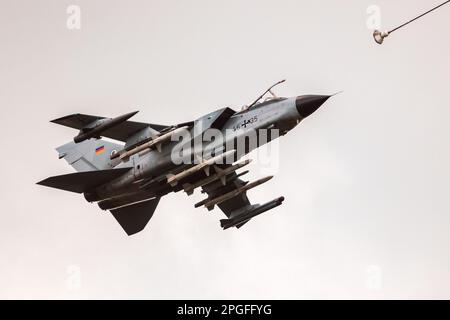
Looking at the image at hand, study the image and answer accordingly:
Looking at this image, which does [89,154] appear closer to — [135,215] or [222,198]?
[135,215]

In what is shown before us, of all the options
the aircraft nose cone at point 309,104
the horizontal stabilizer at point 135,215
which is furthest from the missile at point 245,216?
the aircraft nose cone at point 309,104

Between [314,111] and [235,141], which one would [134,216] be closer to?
[235,141]

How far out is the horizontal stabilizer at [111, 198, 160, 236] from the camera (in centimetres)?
3762

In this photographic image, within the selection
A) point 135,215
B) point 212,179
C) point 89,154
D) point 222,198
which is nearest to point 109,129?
point 89,154

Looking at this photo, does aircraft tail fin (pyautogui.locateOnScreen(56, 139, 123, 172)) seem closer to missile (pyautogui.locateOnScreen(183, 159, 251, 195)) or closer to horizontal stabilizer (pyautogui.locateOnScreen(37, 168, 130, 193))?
horizontal stabilizer (pyautogui.locateOnScreen(37, 168, 130, 193))

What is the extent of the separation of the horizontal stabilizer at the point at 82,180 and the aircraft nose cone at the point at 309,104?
7.96 m

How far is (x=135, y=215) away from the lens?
124 ft

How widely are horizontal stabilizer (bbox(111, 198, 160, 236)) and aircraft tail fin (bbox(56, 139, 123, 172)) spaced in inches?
91.2

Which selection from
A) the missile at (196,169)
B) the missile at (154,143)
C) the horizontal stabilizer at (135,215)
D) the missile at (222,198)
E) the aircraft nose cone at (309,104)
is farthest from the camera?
the horizontal stabilizer at (135,215)

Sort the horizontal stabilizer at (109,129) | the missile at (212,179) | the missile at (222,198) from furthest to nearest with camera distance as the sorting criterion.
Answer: the missile at (222,198), the missile at (212,179), the horizontal stabilizer at (109,129)

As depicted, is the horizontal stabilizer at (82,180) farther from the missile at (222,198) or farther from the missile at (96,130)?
the missile at (222,198)

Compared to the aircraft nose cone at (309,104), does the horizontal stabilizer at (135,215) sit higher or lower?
lower

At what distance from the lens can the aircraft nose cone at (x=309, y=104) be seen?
1283 inches

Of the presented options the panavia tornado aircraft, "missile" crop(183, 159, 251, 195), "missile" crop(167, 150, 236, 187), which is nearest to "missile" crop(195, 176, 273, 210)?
the panavia tornado aircraft
